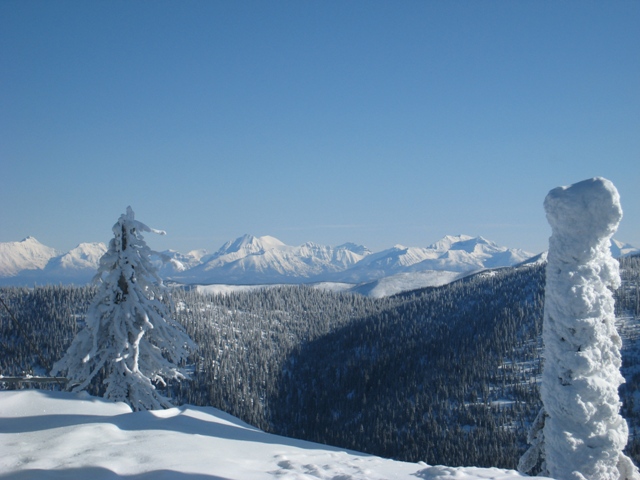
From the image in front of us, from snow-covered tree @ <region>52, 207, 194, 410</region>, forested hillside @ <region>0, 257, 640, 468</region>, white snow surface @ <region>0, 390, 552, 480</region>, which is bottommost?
forested hillside @ <region>0, 257, 640, 468</region>

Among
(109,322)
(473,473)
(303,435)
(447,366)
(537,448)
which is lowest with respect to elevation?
(303,435)

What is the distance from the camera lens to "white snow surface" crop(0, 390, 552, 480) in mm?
9695

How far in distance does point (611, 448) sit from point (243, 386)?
16561 centimetres

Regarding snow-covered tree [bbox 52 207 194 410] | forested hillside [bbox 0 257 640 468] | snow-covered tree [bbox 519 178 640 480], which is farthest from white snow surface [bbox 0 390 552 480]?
forested hillside [bbox 0 257 640 468]

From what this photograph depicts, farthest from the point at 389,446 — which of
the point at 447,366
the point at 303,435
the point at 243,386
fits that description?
the point at 243,386

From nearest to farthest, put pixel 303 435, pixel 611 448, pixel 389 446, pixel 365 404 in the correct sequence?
pixel 611 448
pixel 389 446
pixel 303 435
pixel 365 404

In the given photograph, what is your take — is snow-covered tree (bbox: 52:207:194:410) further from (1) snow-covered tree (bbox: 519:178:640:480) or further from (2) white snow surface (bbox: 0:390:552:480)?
(1) snow-covered tree (bbox: 519:178:640:480)

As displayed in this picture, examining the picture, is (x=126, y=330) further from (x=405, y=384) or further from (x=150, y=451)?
(x=405, y=384)

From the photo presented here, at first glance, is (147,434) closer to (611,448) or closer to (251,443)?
(251,443)

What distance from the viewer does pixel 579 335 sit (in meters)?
15.8

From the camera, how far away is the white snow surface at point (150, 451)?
31.8 ft

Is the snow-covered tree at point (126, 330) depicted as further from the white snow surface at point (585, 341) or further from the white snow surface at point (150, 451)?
the white snow surface at point (585, 341)

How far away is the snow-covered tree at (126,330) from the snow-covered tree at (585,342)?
50.4 ft

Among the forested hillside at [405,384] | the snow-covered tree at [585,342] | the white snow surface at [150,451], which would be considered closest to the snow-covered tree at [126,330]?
the white snow surface at [150,451]
